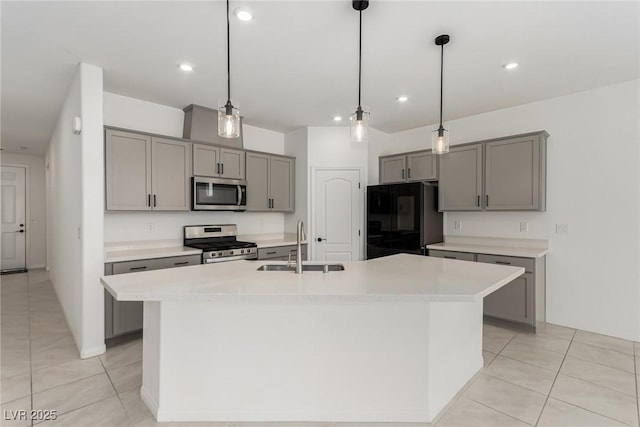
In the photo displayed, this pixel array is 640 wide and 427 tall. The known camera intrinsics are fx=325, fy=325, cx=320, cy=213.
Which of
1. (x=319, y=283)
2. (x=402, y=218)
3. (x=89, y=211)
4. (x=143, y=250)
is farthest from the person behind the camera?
(x=402, y=218)

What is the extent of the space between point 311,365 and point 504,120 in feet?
12.4

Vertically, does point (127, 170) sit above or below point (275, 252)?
above

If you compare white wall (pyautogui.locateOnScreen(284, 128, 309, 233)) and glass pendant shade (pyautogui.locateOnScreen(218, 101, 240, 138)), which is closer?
glass pendant shade (pyautogui.locateOnScreen(218, 101, 240, 138))

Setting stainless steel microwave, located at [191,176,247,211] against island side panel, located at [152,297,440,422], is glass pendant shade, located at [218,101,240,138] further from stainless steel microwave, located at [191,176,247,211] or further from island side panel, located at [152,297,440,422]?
stainless steel microwave, located at [191,176,247,211]

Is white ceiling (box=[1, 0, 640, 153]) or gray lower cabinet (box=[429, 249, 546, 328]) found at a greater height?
white ceiling (box=[1, 0, 640, 153])

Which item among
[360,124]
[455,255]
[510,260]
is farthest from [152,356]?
[510,260]

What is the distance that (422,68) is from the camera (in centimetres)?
293

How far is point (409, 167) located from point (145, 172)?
3.37 meters

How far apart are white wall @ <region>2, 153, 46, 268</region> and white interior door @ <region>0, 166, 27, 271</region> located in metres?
0.10

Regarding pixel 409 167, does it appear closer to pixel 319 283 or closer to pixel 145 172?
pixel 319 283

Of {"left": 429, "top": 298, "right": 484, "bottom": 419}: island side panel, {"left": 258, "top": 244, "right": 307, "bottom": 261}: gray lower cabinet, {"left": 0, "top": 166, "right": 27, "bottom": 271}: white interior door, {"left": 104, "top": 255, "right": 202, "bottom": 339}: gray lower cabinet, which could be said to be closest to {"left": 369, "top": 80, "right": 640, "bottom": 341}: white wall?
{"left": 429, "top": 298, "right": 484, "bottom": 419}: island side panel

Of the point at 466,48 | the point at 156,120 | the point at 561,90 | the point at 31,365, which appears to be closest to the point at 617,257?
the point at 561,90

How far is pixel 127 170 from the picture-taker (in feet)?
11.0

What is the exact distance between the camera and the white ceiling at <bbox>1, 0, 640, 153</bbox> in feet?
6.92
